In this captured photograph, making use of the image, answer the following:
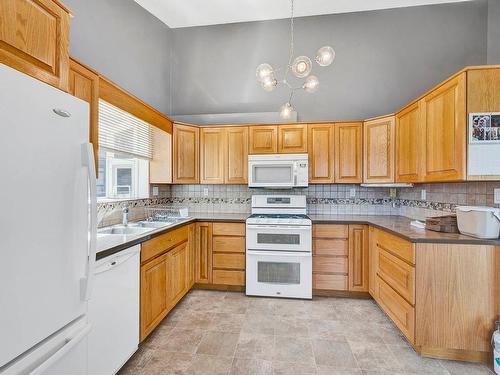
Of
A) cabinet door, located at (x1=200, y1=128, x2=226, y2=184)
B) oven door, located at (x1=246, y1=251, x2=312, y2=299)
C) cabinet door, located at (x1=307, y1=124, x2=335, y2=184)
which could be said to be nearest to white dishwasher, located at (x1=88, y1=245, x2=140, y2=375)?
oven door, located at (x1=246, y1=251, x2=312, y2=299)

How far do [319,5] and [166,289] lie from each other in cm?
400

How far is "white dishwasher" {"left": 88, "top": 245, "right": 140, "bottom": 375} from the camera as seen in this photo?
154cm

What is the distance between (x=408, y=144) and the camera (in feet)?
9.21

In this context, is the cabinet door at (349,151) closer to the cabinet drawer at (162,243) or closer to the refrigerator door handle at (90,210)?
the cabinet drawer at (162,243)

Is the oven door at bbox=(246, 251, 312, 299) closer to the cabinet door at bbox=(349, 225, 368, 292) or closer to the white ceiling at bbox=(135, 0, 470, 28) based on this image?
the cabinet door at bbox=(349, 225, 368, 292)

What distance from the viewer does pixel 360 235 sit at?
3.12 meters

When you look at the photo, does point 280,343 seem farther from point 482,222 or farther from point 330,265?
point 482,222

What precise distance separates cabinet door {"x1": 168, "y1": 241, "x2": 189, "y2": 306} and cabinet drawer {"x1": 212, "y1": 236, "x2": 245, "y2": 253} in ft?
1.32

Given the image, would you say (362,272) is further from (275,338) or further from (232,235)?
(232,235)

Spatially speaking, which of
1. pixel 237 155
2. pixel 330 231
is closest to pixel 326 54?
pixel 237 155

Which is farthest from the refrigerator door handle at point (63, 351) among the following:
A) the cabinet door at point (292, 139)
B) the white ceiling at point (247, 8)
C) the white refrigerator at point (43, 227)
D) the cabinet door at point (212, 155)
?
the white ceiling at point (247, 8)

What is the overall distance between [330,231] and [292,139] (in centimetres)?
131

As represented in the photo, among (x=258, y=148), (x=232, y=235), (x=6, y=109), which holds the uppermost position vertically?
(x=258, y=148)

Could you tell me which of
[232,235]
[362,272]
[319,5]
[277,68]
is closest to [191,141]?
[232,235]
